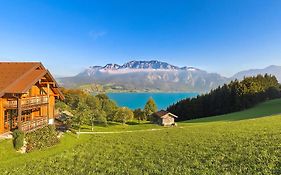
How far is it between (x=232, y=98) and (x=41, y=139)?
252ft

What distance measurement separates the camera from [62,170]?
1627cm

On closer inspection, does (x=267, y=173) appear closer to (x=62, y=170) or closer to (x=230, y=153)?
(x=230, y=153)

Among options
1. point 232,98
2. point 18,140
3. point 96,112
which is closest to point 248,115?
point 96,112

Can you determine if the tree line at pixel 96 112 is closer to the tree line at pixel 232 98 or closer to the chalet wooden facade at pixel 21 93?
the chalet wooden facade at pixel 21 93

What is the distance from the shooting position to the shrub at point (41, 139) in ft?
80.0

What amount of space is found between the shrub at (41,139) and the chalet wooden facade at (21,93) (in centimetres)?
136

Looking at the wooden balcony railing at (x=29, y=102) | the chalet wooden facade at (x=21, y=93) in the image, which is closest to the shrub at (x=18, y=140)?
the chalet wooden facade at (x=21, y=93)

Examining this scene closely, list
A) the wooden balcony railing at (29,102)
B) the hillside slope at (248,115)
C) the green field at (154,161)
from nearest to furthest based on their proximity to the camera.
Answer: the green field at (154,161), the wooden balcony railing at (29,102), the hillside slope at (248,115)

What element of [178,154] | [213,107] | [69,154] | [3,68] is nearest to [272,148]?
[178,154]

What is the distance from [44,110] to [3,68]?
8.41m

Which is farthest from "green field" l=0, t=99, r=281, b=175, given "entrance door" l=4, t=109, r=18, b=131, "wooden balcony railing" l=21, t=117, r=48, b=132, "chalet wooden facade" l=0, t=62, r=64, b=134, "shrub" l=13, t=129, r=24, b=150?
"entrance door" l=4, t=109, r=18, b=131

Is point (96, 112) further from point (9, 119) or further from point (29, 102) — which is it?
point (9, 119)

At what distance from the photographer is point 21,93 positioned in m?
25.2

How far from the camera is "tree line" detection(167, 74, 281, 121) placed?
8500 cm
